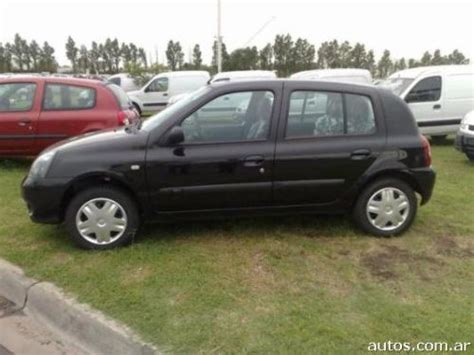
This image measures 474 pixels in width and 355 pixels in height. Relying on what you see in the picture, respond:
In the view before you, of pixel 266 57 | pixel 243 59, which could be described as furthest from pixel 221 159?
pixel 266 57

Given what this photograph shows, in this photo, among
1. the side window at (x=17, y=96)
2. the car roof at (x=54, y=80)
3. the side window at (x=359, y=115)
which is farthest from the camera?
the car roof at (x=54, y=80)

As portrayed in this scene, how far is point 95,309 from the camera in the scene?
3.24 meters

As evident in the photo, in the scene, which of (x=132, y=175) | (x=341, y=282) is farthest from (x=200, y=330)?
(x=132, y=175)

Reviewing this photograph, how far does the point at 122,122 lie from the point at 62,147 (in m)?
3.25

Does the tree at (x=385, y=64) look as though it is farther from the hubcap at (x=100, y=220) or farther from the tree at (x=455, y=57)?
the hubcap at (x=100, y=220)

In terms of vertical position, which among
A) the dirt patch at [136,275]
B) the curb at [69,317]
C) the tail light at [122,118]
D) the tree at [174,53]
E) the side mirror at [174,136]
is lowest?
the curb at [69,317]

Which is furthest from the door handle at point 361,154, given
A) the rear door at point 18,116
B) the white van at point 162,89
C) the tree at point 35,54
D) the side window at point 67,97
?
the tree at point 35,54

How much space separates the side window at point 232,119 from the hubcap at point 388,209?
1.27 metres

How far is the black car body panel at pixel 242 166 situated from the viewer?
13.5ft

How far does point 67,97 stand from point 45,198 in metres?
3.93

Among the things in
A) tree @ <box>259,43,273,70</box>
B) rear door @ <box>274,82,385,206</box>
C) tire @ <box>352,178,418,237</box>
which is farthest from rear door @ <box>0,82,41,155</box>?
tree @ <box>259,43,273,70</box>

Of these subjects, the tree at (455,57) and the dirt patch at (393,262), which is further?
the tree at (455,57)

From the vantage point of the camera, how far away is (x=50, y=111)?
750cm

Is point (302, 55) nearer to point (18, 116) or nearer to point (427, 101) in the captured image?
point (427, 101)
